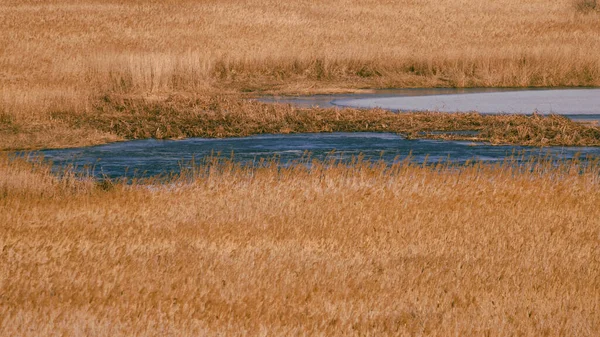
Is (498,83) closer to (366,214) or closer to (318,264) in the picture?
(366,214)

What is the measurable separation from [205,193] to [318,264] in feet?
12.5

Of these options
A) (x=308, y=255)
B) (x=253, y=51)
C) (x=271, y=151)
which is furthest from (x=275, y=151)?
(x=253, y=51)

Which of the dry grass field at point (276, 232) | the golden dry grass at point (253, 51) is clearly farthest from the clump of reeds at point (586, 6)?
the dry grass field at point (276, 232)

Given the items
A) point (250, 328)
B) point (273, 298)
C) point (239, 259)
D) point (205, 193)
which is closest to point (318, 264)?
point (239, 259)

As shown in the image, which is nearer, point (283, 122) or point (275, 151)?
point (275, 151)

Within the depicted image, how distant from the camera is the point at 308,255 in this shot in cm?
924

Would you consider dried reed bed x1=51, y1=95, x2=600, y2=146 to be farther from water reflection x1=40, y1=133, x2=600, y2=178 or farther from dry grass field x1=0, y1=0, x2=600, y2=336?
water reflection x1=40, y1=133, x2=600, y2=178

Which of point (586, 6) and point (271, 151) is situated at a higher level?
point (271, 151)

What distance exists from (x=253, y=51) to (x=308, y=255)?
1048 inches

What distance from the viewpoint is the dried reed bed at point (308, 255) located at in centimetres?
706

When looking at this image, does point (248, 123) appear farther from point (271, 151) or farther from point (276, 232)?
point (276, 232)

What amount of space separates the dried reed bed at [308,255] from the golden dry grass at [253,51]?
27.1 ft

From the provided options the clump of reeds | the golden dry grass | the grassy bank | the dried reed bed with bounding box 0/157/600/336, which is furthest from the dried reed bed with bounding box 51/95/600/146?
the clump of reeds

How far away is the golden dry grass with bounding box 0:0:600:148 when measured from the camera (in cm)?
2639
